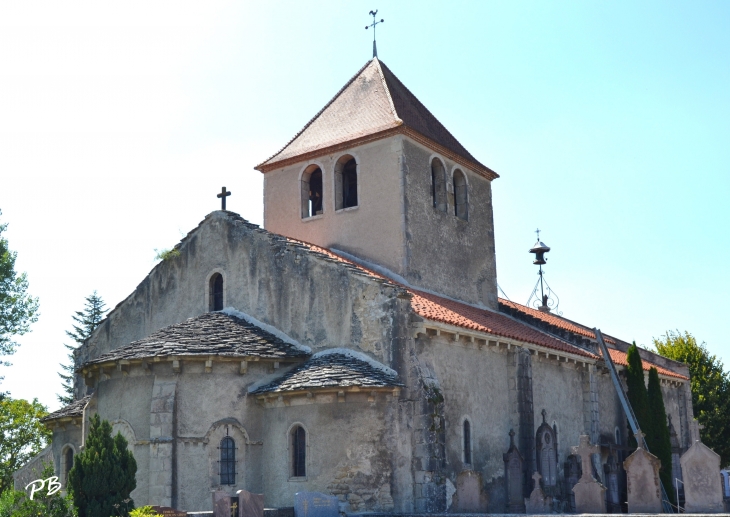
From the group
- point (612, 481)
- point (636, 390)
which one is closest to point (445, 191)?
point (636, 390)

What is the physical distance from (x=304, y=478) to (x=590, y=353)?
43.2 feet

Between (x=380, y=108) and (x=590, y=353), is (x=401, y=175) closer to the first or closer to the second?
(x=380, y=108)

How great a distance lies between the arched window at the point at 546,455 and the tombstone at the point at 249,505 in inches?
403

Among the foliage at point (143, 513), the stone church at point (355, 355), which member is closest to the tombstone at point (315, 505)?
the stone church at point (355, 355)

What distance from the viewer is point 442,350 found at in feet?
73.7

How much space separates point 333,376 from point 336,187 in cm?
942

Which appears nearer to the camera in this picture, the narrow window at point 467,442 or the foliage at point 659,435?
the narrow window at point 467,442

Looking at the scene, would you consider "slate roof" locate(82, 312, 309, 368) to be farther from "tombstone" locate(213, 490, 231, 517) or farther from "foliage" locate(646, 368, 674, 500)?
"foliage" locate(646, 368, 674, 500)

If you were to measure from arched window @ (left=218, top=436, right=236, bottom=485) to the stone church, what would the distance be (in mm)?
38

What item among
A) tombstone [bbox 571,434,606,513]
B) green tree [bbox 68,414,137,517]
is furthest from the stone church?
green tree [bbox 68,414,137,517]

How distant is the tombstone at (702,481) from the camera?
16047mm

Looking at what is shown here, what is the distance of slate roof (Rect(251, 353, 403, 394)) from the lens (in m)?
20.1

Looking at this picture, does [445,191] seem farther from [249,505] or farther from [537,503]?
[249,505]

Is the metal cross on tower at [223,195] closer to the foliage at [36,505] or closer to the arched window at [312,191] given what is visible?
the arched window at [312,191]
